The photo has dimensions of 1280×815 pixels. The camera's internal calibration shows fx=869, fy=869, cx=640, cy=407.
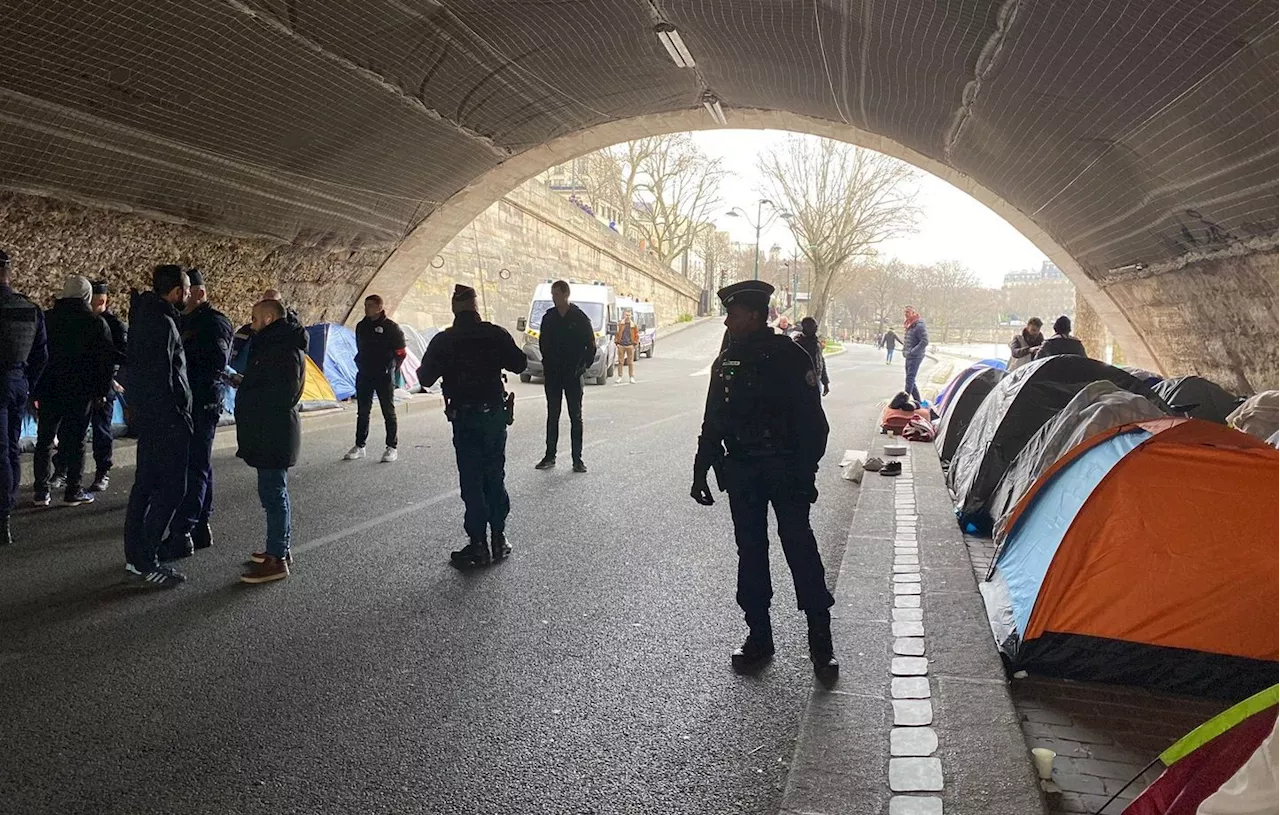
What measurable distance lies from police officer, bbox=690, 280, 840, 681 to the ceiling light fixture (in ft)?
20.2

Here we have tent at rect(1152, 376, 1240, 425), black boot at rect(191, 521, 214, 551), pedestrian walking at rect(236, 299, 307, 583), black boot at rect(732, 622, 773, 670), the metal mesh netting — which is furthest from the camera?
tent at rect(1152, 376, 1240, 425)

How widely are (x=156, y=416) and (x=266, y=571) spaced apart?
1133 mm

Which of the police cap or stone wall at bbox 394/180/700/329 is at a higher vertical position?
stone wall at bbox 394/180/700/329

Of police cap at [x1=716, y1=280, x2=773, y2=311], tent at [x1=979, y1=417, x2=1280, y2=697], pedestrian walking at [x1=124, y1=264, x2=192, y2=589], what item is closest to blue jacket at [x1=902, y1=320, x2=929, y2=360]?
tent at [x1=979, y1=417, x2=1280, y2=697]

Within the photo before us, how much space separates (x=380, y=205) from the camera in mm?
13672

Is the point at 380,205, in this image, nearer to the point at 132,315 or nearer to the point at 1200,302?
the point at 132,315

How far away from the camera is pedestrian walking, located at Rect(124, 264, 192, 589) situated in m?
5.14

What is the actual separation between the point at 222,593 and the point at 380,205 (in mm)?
9686

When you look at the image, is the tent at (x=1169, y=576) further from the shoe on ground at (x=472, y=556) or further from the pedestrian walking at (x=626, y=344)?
the pedestrian walking at (x=626, y=344)

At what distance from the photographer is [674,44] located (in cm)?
996

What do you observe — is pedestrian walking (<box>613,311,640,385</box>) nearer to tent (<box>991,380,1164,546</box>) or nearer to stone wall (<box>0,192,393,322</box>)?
stone wall (<box>0,192,393,322</box>)

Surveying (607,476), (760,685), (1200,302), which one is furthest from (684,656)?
(1200,302)

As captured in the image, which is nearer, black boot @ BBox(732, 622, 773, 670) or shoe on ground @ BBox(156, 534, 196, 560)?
black boot @ BBox(732, 622, 773, 670)

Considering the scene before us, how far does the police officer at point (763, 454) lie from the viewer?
4.09m
